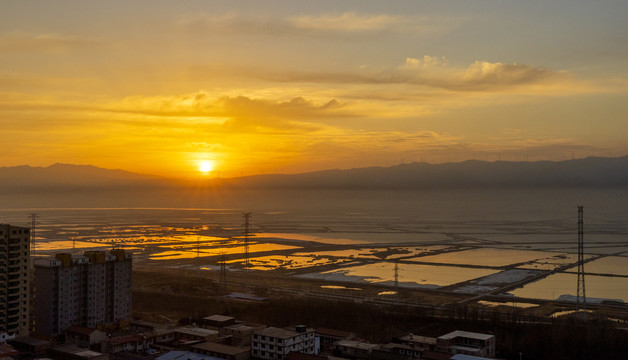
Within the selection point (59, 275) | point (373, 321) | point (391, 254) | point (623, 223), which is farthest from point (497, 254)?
point (623, 223)

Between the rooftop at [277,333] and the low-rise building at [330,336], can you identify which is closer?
the rooftop at [277,333]

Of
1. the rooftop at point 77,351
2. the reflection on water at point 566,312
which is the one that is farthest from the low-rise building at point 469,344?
the rooftop at point 77,351

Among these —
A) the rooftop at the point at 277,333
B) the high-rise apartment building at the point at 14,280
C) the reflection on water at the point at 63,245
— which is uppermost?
the high-rise apartment building at the point at 14,280

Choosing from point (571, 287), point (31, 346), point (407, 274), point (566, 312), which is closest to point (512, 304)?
point (566, 312)

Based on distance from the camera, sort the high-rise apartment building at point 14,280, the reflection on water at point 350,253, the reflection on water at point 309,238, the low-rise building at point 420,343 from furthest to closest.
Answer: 1. the reflection on water at point 309,238
2. the reflection on water at point 350,253
3. the high-rise apartment building at point 14,280
4. the low-rise building at point 420,343

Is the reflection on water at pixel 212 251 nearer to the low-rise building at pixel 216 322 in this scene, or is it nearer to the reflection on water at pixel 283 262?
the reflection on water at pixel 283 262

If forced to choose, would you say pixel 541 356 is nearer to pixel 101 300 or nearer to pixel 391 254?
pixel 101 300

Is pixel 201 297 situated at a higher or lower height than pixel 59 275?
lower
